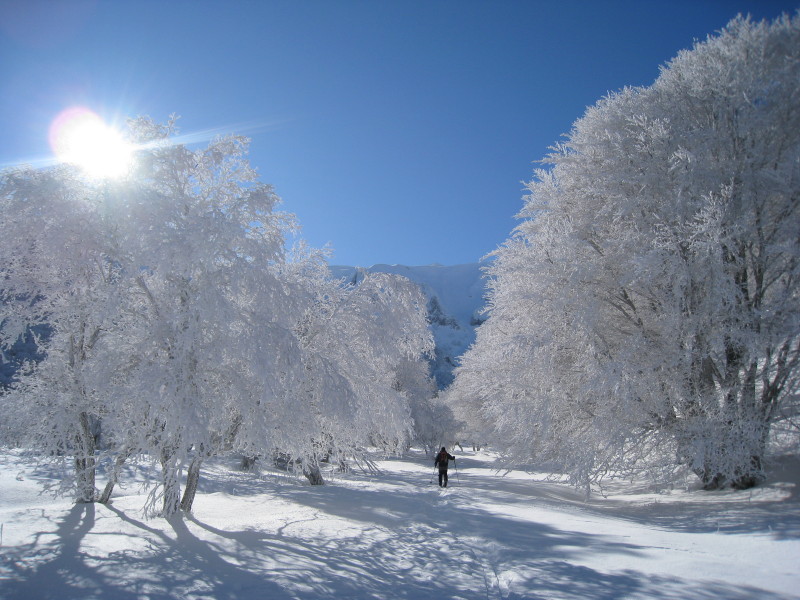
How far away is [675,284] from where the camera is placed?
9688 mm

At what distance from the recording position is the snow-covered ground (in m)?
4.99

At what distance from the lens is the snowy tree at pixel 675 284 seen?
9438 mm

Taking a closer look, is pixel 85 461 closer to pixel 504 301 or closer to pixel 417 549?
pixel 417 549

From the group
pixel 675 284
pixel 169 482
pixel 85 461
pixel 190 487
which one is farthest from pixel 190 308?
pixel 675 284

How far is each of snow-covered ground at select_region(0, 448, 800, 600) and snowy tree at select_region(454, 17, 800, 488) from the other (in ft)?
5.01

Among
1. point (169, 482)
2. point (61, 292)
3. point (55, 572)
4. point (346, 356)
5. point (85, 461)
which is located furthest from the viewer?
point (346, 356)

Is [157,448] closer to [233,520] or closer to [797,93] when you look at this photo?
[233,520]

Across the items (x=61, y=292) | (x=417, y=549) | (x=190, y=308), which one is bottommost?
→ (x=417, y=549)

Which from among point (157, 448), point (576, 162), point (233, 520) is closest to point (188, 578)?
point (157, 448)

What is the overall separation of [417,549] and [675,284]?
7441mm

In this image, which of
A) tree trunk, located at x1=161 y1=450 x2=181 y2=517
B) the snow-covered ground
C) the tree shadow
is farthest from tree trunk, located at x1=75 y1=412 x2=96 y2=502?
the tree shadow

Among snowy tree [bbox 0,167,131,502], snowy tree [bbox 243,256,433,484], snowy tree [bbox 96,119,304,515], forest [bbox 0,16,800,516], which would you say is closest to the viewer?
snowy tree [bbox 96,119,304,515]

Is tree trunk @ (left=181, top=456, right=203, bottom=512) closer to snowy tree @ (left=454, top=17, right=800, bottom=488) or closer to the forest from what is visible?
the forest

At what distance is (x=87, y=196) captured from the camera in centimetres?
847
